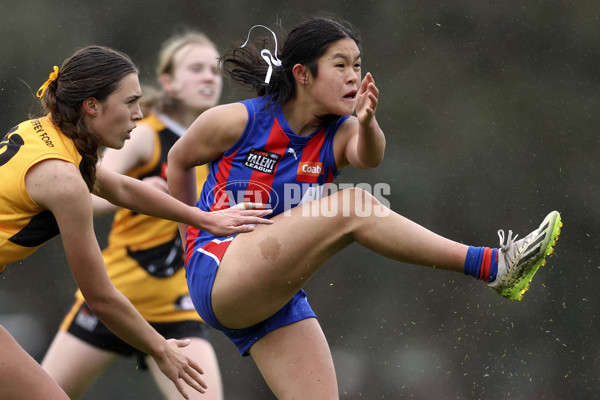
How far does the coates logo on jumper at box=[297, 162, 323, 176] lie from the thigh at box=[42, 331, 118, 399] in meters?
1.48

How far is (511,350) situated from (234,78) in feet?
14.0

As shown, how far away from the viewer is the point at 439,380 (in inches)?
268

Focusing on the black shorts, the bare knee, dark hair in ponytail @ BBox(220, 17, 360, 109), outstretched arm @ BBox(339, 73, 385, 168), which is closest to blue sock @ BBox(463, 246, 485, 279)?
the bare knee

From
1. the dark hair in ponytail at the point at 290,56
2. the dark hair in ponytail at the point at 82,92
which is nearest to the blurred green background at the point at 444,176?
the dark hair in ponytail at the point at 290,56

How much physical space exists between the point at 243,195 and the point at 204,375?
106 cm

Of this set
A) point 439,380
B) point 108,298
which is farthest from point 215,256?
point 439,380

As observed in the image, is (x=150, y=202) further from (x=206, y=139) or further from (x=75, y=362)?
(x=75, y=362)

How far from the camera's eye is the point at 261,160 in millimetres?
3492

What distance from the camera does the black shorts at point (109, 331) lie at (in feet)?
14.4

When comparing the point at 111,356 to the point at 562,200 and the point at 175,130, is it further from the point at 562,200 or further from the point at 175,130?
the point at 562,200

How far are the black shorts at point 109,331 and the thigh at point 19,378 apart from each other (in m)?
1.51

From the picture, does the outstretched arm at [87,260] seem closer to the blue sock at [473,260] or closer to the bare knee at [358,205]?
the bare knee at [358,205]

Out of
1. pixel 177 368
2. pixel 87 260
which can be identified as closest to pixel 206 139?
pixel 87 260

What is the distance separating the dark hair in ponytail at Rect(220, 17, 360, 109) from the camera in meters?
3.55
